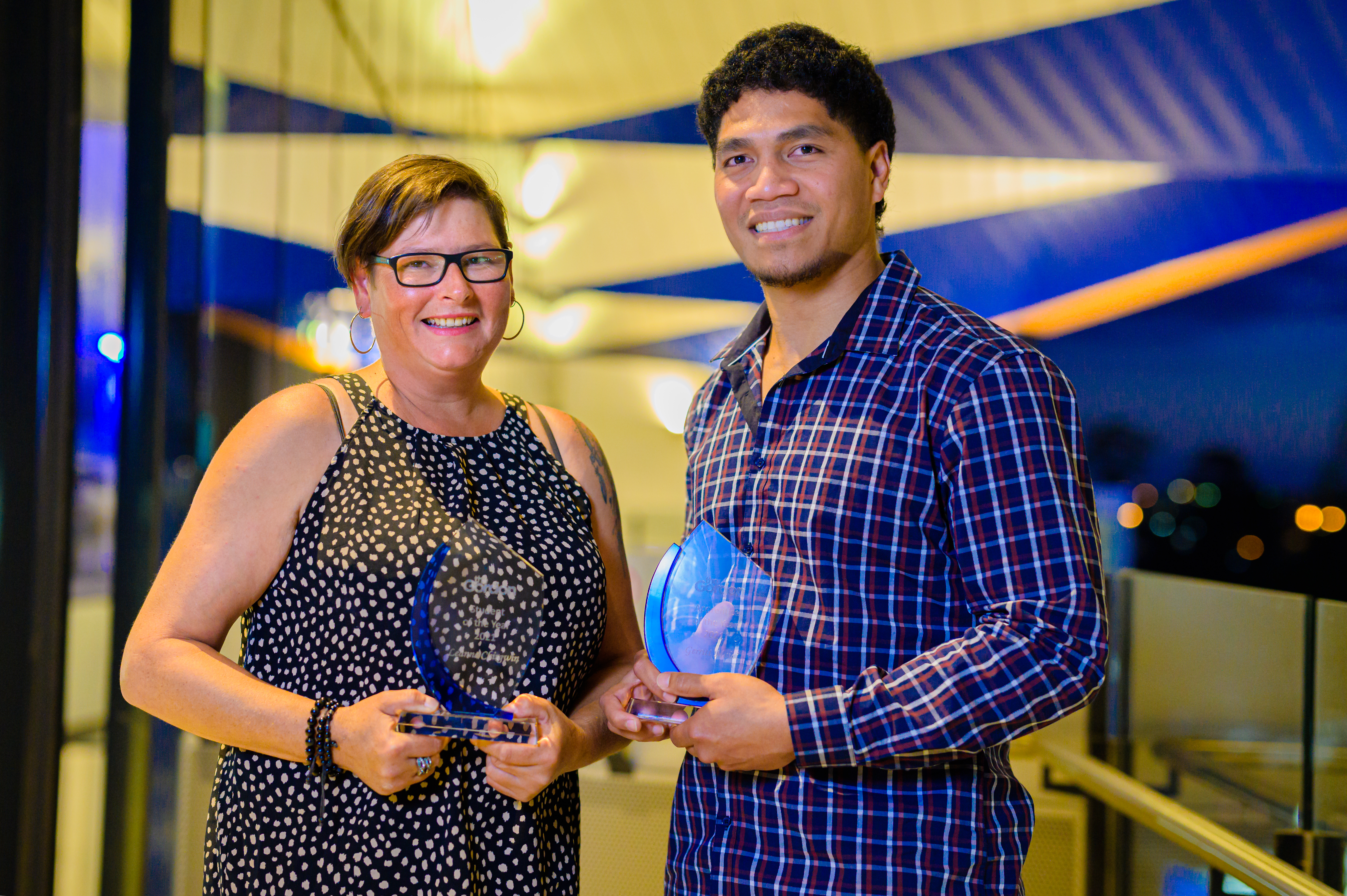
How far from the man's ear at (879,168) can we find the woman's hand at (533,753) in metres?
0.80

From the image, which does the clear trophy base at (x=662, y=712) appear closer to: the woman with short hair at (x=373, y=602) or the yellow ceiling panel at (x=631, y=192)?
the woman with short hair at (x=373, y=602)

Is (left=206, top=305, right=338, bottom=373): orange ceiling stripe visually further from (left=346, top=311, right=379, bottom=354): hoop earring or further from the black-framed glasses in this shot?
the black-framed glasses

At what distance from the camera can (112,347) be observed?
8.35 ft

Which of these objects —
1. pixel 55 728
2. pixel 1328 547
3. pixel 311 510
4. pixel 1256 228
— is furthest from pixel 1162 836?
pixel 1328 547

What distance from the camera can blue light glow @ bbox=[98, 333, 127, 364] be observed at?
2.48 meters

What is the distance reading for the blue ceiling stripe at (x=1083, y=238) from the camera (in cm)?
748

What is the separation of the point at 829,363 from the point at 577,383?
29.6 ft

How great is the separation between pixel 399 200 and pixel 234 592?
21.3 inches

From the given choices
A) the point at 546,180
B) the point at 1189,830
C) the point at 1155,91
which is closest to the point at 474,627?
the point at 1189,830

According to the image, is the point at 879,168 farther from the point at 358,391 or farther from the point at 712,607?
the point at 358,391

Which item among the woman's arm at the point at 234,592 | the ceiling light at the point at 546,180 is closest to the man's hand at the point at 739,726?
the woman's arm at the point at 234,592

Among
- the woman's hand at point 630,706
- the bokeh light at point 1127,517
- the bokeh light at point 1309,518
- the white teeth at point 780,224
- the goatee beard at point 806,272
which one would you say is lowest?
the bokeh light at point 1309,518

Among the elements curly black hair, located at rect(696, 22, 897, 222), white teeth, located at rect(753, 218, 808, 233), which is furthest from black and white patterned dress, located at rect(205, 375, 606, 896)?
curly black hair, located at rect(696, 22, 897, 222)

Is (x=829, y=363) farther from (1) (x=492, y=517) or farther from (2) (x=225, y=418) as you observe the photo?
(2) (x=225, y=418)
